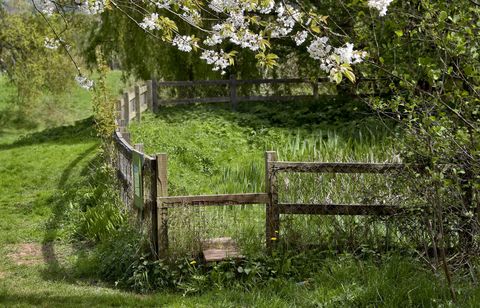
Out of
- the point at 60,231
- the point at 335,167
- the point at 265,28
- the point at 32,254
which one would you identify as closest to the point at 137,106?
the point at 60,231

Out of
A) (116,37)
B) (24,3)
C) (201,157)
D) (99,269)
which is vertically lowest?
(99,269)

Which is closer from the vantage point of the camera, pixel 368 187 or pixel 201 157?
pixel 368 187

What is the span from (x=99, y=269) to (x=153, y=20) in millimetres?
2957

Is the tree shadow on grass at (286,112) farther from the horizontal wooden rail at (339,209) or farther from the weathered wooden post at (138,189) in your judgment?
the horizontal wooden rail at (339,209)

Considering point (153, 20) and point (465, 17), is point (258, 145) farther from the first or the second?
point (465, 17)

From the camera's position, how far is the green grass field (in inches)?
242

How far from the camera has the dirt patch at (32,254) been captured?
870 centimetres

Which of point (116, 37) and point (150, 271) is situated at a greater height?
point (116, 37)

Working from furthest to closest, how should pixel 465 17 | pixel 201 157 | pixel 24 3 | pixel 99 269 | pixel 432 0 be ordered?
1. pixel 24 3
2. pixel 201 157
3. pixel 99 269
4. pixel 432 0
5. pixel 465 17

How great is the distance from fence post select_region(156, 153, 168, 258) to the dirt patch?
1920 mm

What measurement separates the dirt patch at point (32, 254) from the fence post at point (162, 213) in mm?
1920

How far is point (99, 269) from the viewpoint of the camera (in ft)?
25.9

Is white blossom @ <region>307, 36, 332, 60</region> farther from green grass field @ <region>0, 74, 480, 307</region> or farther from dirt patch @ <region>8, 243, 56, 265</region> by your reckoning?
dirt patch @ <region>8, 243, 56, 265</region>

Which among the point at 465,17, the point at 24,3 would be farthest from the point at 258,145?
the point at 24,3
